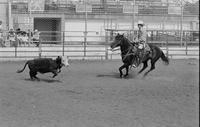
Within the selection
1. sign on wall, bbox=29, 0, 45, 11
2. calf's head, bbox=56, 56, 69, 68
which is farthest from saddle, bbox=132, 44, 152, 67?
sign on wall, bbox=29, 0, 45, 11

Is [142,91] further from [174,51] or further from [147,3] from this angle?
[147,3]

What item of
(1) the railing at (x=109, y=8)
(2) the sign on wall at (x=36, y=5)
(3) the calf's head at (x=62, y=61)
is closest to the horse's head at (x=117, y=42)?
(3) the calf's head at (x=62, y=61)

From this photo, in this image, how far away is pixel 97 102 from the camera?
7.88 meters

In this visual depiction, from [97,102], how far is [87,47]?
481 inches

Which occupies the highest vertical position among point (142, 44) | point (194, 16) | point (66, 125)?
point (194, 16)

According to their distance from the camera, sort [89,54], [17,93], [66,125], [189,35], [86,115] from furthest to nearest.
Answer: [189,35] → [89,54] → [17,93] → [86,115] → [66,125]

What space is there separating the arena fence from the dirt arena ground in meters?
6.76

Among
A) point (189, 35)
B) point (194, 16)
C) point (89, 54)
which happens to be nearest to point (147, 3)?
point (194, 16)

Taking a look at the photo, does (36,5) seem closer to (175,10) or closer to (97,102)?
(175,10)

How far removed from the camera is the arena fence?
1875 centimetres

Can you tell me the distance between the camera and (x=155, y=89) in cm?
979

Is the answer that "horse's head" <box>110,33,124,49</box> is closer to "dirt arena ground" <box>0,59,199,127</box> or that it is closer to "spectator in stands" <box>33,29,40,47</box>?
"dirt arena ground" <box>0,59,199,127</box>

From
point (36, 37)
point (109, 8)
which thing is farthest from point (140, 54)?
point (109, 8)

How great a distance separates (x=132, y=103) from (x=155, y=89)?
2061 millimetres
